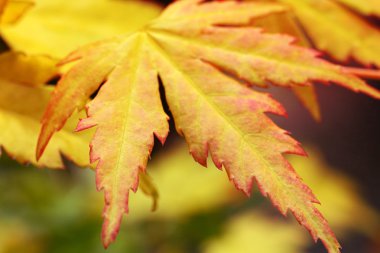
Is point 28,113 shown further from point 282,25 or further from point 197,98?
point 282,25

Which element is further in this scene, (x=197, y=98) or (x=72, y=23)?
(x=72, y=23)

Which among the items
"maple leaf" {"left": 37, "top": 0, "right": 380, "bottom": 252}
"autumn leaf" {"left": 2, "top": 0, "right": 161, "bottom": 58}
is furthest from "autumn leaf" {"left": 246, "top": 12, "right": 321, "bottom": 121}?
"autumn leaf" {"left": 2, "top": 0, "right": 161, "bottom": 58}

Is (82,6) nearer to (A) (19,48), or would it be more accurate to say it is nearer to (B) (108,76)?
(A) (19,48)

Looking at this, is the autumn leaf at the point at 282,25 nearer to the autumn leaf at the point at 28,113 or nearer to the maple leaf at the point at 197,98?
the maple leaf at the point at 197,98

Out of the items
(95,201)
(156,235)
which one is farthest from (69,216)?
(156,235)

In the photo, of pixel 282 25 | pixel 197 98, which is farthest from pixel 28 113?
pixel 282 25
